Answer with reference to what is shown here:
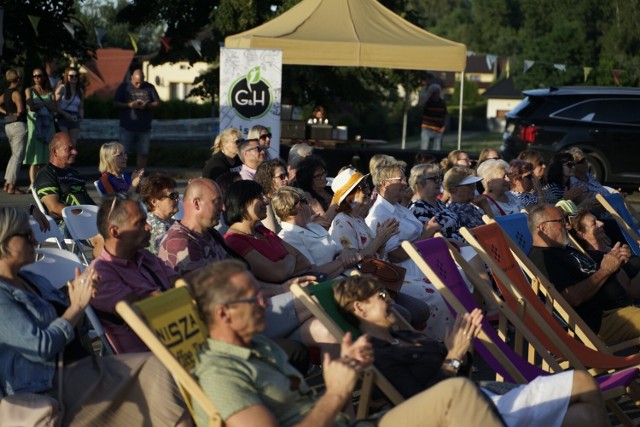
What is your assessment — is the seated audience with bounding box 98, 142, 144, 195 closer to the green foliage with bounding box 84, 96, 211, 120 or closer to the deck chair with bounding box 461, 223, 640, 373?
the deck chair with bounding box 461, 223, 640, 373

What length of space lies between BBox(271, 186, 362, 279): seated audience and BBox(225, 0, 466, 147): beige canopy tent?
305 inches

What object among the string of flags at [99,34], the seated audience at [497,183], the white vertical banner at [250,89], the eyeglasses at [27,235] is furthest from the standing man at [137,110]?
the eyeglasses at [27,235]

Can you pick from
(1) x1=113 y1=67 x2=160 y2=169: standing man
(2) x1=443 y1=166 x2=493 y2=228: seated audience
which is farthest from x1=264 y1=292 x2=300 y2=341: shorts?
(1) x1=113 y1=67 x2=160 y2=169: standing man

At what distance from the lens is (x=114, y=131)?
2461cm

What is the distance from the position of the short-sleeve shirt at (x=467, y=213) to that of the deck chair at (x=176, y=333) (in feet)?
13.6

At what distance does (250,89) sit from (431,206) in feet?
17.3

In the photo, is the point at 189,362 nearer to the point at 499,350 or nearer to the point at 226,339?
the point at 226,339

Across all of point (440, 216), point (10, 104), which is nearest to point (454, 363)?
point (440, 216)

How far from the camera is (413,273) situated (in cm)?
729

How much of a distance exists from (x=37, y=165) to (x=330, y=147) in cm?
553

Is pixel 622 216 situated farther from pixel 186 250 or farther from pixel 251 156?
A: pixel 186 250

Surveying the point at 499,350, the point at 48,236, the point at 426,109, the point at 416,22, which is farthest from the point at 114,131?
the point at 499,350

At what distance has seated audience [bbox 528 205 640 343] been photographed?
708 centimetres

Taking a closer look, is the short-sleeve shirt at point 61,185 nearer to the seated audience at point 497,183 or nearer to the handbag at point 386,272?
the handbag at point 386,272
